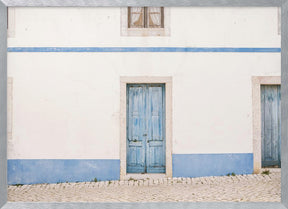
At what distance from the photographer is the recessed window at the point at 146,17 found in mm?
7180

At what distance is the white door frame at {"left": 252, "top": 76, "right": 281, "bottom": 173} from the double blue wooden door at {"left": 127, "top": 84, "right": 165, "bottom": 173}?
2.07 metres

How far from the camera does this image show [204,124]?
7102 mm

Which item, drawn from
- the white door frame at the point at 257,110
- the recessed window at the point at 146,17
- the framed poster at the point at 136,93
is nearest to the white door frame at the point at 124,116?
the framed poster at the point at 136,93

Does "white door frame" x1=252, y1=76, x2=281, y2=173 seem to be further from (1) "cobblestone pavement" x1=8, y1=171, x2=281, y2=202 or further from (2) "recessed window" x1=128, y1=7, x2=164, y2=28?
(2) "recessed window" x1=128, y1=7, x2=164, y2=28

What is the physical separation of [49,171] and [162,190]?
255 centimetres

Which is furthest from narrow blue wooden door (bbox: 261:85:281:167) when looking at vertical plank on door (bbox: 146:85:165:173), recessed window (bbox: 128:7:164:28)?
recessed window (bbox: 128:7:164:28)

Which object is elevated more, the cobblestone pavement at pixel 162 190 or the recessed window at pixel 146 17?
the recessed window at pixel 146 17

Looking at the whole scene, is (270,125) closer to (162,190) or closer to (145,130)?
(145,130)

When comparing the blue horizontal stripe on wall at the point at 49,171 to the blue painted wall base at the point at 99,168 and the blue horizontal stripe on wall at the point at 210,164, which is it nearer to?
the blue painted wall base at the point at 99,168

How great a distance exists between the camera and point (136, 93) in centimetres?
723

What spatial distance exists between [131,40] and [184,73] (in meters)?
1.42

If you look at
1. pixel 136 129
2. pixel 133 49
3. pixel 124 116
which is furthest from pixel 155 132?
pixel 133 49

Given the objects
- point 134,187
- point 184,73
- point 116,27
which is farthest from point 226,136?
point 116,27

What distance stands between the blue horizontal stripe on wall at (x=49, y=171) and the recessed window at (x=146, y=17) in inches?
131
